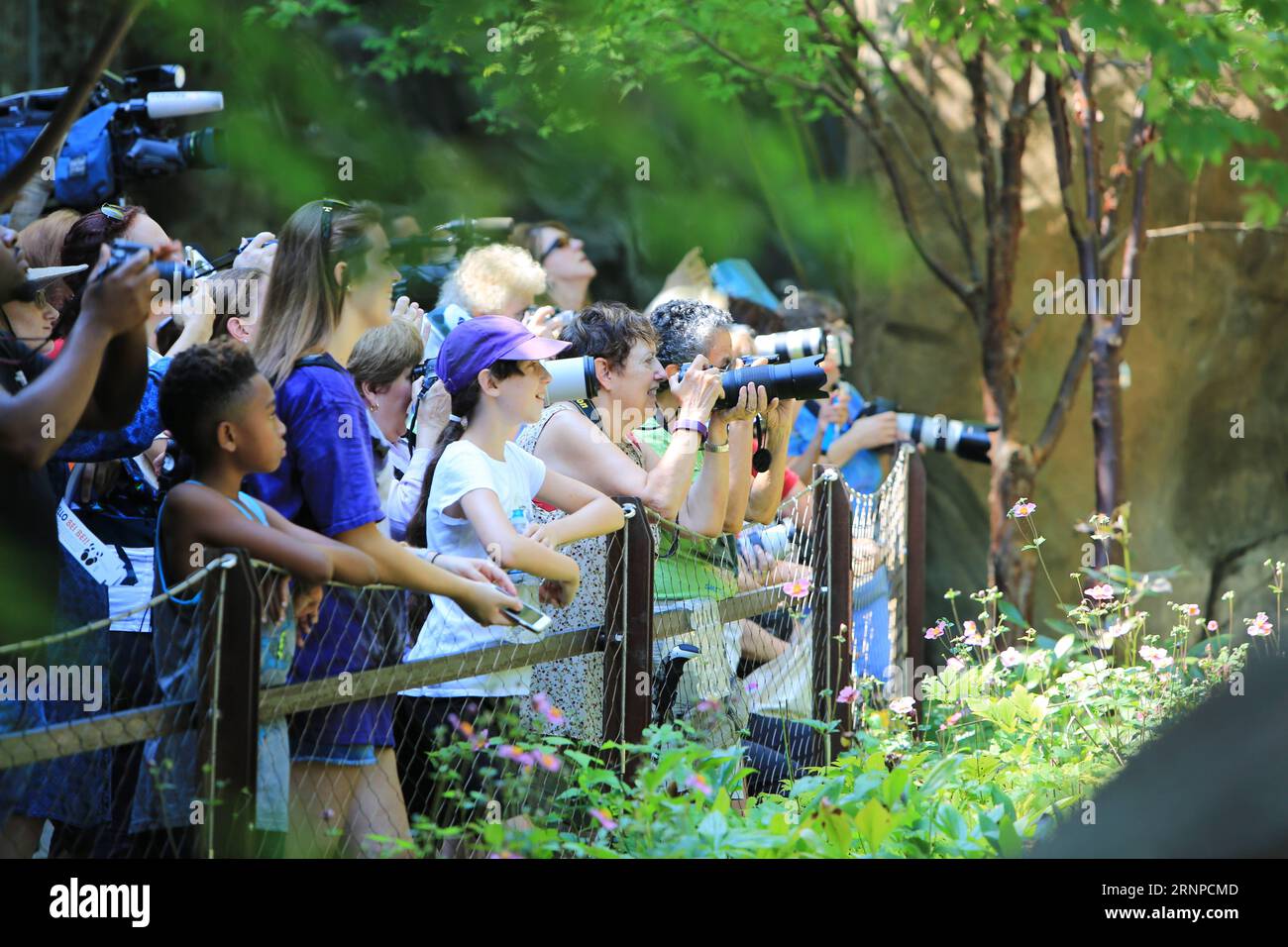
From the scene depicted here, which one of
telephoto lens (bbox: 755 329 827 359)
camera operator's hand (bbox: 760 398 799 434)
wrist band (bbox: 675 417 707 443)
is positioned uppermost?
telephoto lens (bbox: 755 329 827 359)

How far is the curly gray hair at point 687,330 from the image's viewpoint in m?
4.41

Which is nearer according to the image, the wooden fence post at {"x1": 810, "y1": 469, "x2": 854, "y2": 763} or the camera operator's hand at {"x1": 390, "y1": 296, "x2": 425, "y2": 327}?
the camera operator's hand at {"x1": 390, "y1": 296, "x2": 425, "y2": 327}

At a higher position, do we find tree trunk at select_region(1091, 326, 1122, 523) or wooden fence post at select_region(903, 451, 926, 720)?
tree trunk at select_region(1091, 326, 1122, 523)

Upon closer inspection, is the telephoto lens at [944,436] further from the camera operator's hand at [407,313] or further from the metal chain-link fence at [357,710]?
the camera operator's hand at [407,313]

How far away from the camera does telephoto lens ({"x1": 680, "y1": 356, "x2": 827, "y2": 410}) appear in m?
3.98

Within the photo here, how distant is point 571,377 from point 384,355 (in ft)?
1.61

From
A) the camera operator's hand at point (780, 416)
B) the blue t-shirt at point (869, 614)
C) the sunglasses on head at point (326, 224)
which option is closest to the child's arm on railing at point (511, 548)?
the sunglasses on head at point (326, 224)

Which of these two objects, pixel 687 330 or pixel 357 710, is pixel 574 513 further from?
pixel 687 330

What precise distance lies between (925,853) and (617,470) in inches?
45.8

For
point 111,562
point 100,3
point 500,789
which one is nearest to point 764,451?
point 500,789

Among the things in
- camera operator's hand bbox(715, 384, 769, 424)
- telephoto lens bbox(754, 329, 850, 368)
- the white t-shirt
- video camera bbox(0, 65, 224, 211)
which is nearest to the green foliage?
video camera bbox(0, 65, 224, 211)

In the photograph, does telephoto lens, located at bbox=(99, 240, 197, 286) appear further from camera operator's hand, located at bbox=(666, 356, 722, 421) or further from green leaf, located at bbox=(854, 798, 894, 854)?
green leaf, located at bbox=(854, 798, 894, 854)

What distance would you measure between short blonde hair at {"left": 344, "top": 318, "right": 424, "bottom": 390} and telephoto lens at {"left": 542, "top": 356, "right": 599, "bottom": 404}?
0.40 m

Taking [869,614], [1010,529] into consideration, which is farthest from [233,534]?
[1010,529]
